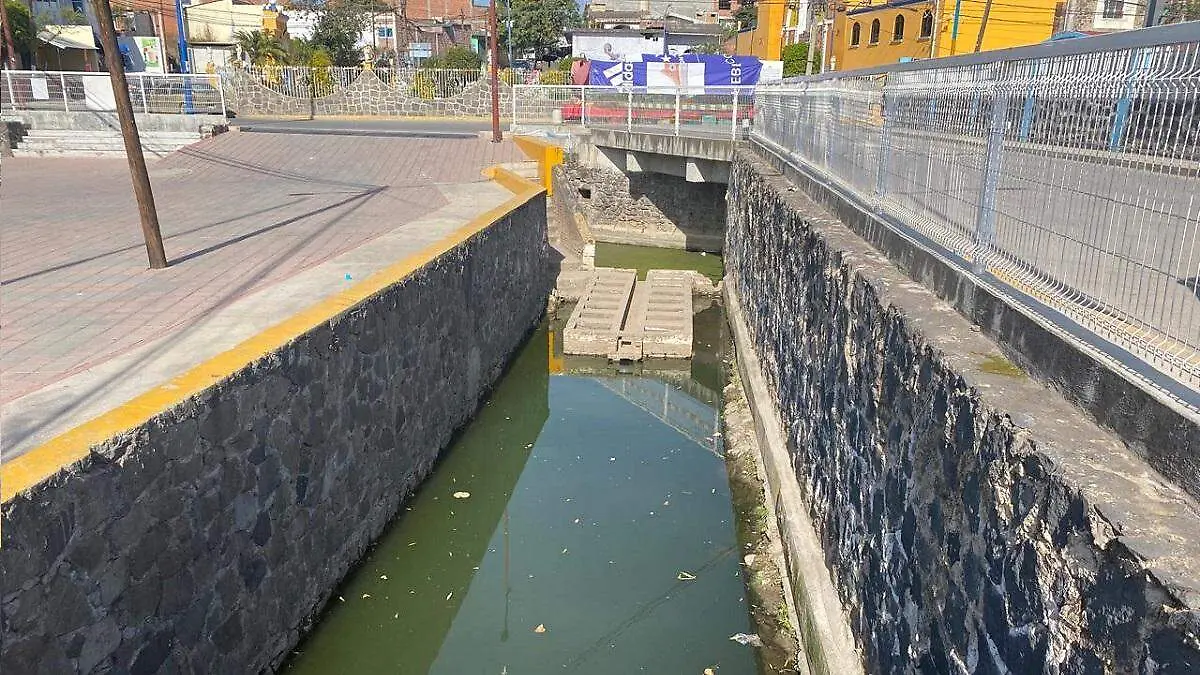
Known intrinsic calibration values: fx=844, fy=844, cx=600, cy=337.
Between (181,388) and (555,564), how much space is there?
340cm

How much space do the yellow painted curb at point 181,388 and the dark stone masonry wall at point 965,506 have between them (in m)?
3.46

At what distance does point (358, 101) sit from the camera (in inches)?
1132

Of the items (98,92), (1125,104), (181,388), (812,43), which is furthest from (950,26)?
(181,388)

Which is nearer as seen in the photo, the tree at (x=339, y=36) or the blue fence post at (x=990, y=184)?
the blue fence post at (x=990, y=184)

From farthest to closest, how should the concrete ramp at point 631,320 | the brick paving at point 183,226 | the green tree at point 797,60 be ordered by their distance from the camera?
the green tree at point 797,60, the concrete ramp at point 631,320, the brick paving at point 183,226

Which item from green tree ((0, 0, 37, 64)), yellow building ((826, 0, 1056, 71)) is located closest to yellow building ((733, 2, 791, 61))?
yellow building ((826, 0, 1056, 71))

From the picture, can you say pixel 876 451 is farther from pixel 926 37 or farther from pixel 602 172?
pixel 926 37

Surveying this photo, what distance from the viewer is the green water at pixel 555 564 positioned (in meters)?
5.70

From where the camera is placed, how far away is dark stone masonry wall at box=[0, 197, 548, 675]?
136 inches

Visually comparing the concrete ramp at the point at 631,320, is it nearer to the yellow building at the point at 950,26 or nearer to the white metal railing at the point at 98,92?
the white metal railing at the point at 98,92

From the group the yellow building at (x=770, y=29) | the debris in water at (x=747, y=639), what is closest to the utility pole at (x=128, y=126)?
the debris in water at (x=747, y=639)

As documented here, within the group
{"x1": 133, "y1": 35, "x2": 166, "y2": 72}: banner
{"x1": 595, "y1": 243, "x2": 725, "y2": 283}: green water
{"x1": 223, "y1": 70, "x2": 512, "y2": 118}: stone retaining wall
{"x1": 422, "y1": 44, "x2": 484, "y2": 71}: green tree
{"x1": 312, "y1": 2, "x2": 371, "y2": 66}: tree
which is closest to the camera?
{"x1": 595, "y1": 243, "x2": 725, "y2": 283}: green water

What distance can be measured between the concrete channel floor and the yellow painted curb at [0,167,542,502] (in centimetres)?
19

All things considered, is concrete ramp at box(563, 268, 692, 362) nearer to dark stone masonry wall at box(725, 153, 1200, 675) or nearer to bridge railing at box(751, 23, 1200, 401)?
dark stone masonry wall at box(725, 153, 1200, 675)
